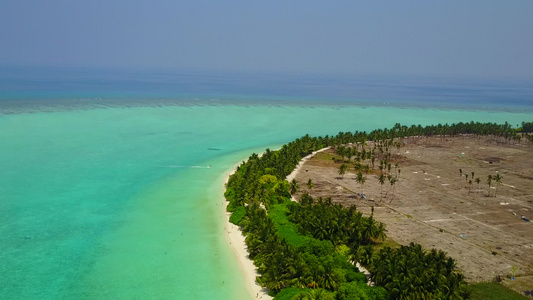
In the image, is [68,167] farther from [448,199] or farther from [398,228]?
[448,199]

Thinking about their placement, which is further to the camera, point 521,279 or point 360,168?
point 360,168

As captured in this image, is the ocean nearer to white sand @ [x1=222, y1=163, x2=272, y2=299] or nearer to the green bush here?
white sand @ [x1=222, y1=163, x2=272, y2=299]

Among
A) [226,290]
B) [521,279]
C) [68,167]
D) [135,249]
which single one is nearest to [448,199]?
[521,279]

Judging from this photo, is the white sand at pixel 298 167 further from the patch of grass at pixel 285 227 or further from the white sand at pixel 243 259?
the white sand at pixel 243 259

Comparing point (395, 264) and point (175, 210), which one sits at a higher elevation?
point (395, 264)

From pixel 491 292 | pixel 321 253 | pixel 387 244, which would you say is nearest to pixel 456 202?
pixel 387 244

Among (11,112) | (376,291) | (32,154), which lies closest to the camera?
(376,291)

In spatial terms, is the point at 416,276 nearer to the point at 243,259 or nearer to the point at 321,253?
the point at 321,253

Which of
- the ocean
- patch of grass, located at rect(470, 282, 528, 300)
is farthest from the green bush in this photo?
patch of grass, located at rect(470, 282, 528, 300)
